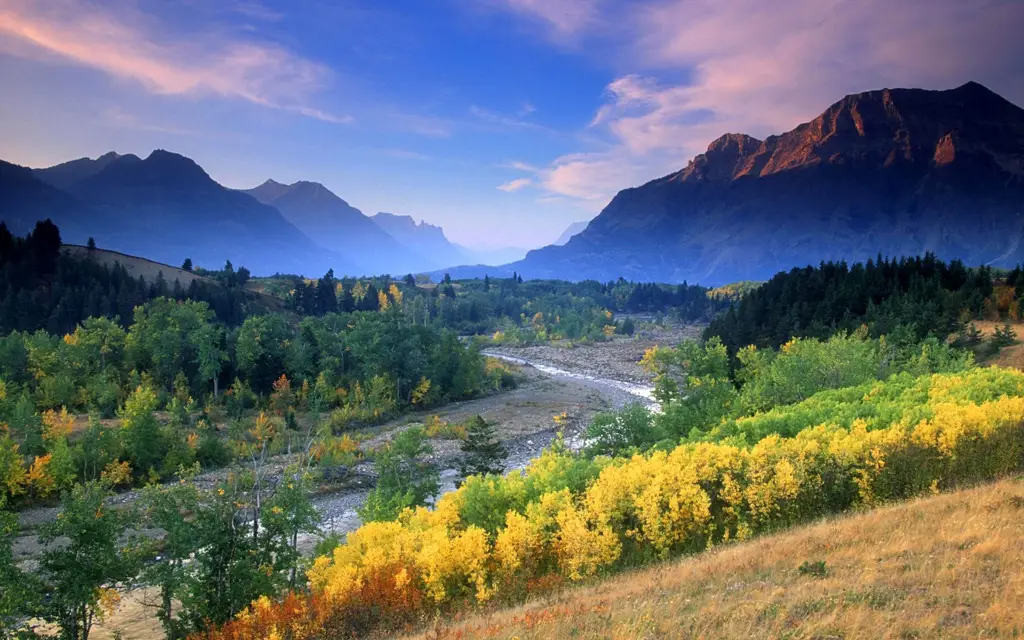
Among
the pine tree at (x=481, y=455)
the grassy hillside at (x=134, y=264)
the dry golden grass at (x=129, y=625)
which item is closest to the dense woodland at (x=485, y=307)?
the grassy hillside at (x=134, y=264)

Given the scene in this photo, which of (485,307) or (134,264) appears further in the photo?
(485,307)

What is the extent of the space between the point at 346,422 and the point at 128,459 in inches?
843

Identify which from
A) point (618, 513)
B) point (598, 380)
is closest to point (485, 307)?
point (598, 380)

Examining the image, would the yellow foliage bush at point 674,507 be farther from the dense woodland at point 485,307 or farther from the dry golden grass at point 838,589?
the dense woodland at point 485,307

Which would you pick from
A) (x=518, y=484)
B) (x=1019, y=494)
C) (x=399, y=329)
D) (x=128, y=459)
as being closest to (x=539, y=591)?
(x=518, y=484)

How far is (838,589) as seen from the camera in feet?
35.7

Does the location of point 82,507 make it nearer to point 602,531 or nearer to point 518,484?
point 518,484

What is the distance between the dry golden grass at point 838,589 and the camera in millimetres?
9344

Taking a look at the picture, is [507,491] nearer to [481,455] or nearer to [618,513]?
[618,513]

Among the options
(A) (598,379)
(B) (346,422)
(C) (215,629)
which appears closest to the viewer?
(C) (215,629)

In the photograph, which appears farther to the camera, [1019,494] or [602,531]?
[602,531]

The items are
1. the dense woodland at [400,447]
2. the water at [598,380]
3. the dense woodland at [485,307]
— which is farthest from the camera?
the dense woodland at [485,307]

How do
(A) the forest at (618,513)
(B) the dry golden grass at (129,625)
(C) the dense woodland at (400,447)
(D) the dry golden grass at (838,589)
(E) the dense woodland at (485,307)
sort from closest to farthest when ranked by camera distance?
(D) the dry golden grass at (838,589)
(A) the forest at (618,513)
(C) the dense woodland at (400,447)
(B) the dry golden grass at (129,625)
(E) the dense woodland at (485,307)

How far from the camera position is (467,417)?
214 ft
